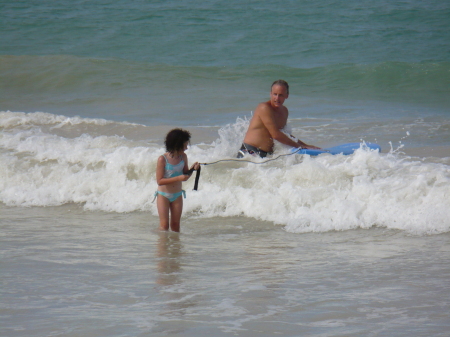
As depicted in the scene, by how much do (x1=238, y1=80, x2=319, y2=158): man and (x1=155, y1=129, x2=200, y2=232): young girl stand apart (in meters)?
1.97

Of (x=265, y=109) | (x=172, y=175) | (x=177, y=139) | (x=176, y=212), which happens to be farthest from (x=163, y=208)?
(x=265, y=109)

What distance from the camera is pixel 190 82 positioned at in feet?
58.9

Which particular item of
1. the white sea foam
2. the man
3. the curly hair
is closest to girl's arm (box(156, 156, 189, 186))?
the curly hair

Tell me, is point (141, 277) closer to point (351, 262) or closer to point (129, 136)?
point (351, 262)

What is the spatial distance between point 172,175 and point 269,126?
213 centimetres

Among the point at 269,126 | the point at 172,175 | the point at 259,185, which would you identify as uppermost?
the point at 269,126

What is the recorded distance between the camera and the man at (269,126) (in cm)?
703

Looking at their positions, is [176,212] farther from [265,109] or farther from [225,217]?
[265,109]

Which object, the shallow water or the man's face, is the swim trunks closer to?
the man's face

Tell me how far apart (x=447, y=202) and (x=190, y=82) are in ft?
42.8

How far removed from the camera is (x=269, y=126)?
7.09 m

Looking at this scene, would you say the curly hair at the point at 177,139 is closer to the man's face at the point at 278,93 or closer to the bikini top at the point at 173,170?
the bikini top at the point at 173,170

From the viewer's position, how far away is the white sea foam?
5.71 m

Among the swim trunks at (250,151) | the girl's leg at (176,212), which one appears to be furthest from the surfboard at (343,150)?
the girl's leg at (176,212)
